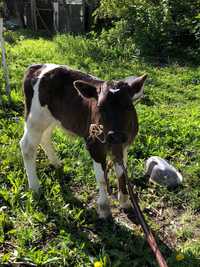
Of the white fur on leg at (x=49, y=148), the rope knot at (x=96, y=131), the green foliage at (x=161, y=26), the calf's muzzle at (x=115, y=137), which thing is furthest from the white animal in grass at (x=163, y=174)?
the green foliage at (x=161, y=26)

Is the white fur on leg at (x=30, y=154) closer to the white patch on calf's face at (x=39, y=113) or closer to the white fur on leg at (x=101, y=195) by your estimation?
the white patch on calf's face at (x=39, y=113)

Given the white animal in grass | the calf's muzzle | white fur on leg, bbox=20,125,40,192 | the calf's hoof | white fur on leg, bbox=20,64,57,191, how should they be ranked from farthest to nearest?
the white animal in grass → white fur on leg, bbox=20,125,40,192 → white fur on leg, bbox=20,64,57,191 → the calf's hoof → the calf's muzzle

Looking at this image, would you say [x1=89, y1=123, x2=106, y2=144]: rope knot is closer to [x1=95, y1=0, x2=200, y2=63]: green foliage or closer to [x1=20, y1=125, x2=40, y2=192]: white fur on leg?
[x1=20, y1=125, x2=40, y2=192]: white fur on leg

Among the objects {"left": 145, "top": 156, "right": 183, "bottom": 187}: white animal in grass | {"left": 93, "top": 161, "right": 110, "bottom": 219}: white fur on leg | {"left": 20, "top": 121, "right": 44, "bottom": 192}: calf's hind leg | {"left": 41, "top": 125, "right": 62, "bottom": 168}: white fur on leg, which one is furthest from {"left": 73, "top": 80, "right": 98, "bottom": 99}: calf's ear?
{"left": 145, "top": 156, "right": 183, "bottom": 187}: white animal in grass

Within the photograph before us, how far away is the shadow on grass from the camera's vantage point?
397 centimetres

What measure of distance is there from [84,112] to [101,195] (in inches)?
33.1

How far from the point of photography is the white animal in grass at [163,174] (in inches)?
202

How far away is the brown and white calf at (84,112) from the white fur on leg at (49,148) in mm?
12

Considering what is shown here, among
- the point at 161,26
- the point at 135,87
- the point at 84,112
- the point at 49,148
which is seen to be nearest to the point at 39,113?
the point at 84,112

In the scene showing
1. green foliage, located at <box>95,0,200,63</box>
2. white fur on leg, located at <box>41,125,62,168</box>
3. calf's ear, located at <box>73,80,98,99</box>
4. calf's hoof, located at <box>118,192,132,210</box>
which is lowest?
calf's hoof, located at <box>118,192,132,210</box>

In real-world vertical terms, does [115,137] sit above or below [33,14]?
above

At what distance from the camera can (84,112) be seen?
440cm

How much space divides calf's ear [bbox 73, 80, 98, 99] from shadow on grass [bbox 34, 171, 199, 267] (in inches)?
53.4

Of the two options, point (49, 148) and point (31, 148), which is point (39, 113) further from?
point (49, 148)
